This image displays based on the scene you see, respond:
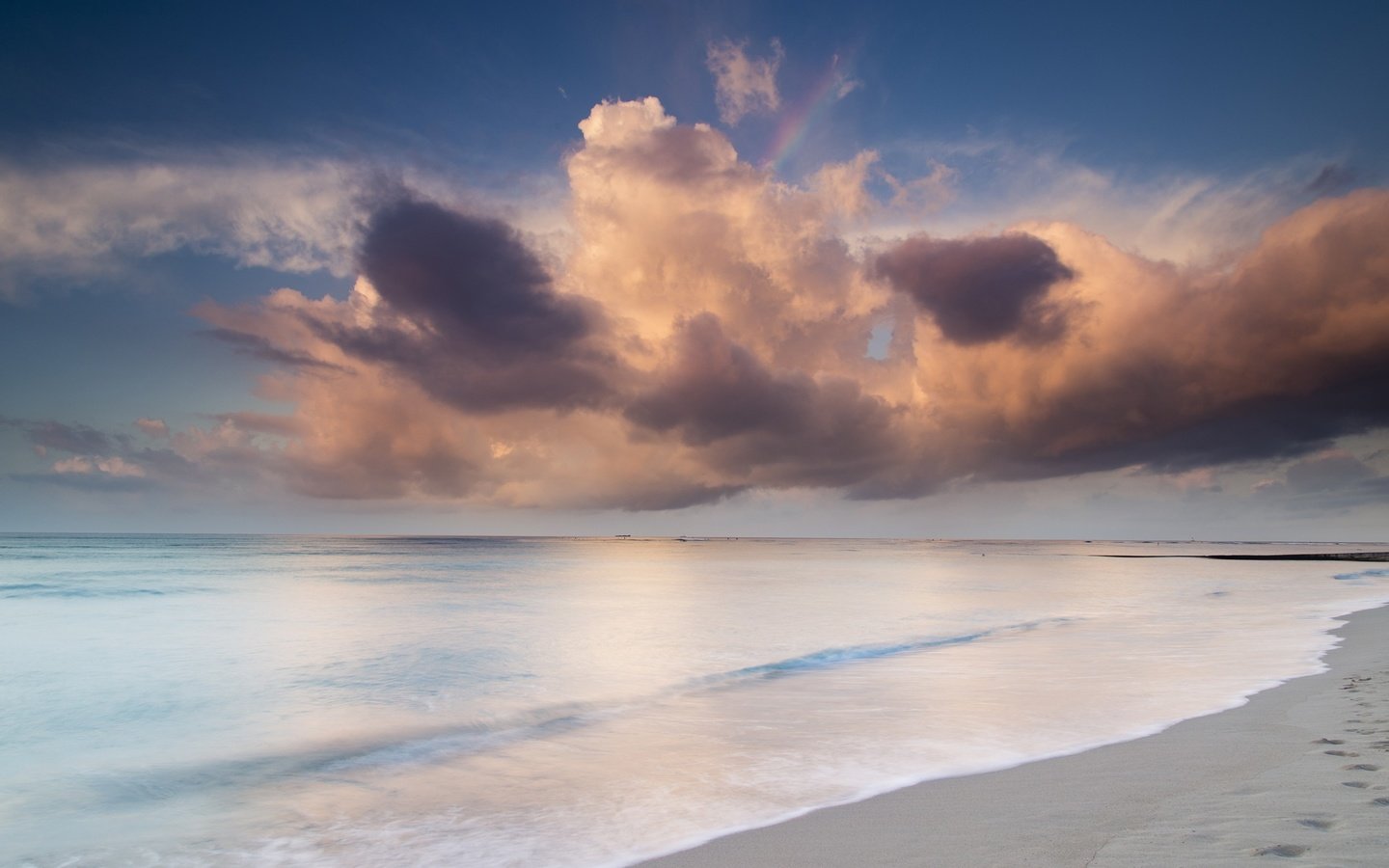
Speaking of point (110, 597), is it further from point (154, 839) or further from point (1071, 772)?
point (1071, 772)

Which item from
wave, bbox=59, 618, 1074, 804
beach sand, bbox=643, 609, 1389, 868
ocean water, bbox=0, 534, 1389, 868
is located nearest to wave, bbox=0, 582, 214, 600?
ocean water, bbox=0, 534, 1389, 868

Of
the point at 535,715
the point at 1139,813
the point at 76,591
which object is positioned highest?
the point at 1139,813

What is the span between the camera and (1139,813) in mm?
5859

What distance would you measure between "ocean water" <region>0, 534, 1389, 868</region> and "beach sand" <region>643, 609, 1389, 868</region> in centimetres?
57

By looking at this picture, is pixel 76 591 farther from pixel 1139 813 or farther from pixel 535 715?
pixel 1139 813

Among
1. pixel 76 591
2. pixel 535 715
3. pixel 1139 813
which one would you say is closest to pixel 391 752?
pixel 535 715

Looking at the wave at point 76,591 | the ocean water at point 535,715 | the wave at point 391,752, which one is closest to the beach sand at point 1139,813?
the ocean water at point 535,715

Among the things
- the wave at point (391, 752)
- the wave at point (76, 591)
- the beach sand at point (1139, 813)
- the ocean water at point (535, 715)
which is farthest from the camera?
the wave at point (76, 591)

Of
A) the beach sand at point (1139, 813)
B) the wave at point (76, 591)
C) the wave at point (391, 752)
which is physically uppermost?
the beach sand at point (1139, 813)

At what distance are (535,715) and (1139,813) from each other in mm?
9080

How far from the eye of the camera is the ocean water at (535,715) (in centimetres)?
700

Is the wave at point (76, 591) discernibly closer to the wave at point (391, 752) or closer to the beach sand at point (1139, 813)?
the wave at point (391, 752)

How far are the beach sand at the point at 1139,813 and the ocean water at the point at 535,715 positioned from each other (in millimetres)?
567

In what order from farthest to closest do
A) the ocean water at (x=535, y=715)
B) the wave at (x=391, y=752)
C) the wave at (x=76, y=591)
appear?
the wave at (x=76, y=591)
the wave at (x=391, y=752)
the ocean water at (x=535, y=715)
